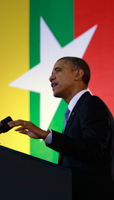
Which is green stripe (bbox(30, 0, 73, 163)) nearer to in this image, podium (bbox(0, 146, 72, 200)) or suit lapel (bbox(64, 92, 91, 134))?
suit lapel (bbox(64, 92, 91, 134))

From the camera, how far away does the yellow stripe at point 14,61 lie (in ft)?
8.22

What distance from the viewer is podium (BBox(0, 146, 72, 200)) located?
77cm

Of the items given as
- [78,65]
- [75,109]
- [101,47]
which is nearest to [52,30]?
[101,47]

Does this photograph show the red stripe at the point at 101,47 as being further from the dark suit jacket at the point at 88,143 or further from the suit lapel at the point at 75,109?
the dark suit jacket at the point at 88,143

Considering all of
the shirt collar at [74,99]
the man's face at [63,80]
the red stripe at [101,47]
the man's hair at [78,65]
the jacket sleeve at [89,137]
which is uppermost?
the red stripe at [101,47]

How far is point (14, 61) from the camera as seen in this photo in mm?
2619

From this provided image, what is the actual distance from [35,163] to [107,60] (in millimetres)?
1618

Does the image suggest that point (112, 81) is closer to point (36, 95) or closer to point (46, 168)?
point (36, 95)

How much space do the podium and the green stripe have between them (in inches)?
62.0

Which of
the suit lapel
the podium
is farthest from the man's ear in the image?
the podium

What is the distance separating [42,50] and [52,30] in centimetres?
19

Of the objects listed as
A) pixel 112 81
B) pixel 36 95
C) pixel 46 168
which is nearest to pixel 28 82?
pixel 36 95

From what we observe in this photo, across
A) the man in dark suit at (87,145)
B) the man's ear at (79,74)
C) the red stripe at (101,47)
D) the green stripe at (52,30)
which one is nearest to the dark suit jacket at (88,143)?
the man in dark suit at (87,145)

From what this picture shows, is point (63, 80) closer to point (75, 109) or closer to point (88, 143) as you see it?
point (75, 109)
